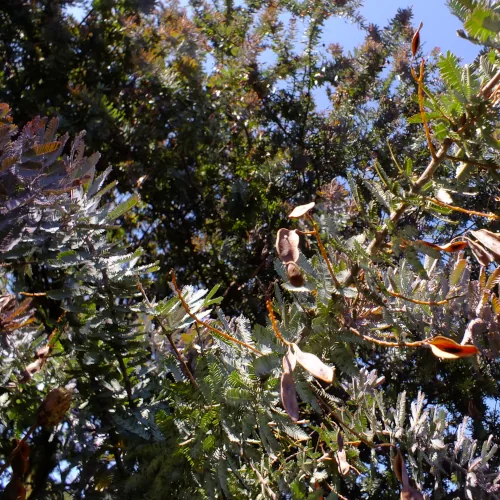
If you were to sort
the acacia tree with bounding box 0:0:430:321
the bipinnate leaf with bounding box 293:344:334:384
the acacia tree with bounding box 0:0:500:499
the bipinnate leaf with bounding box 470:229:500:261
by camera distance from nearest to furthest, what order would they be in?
the bipinnate leaf with bounding box 293:344:334:384 < the bipinnate leaf with bounding box 470:229:500:261 < the acacia tree with bounding box 0:0:500:499 < the acacia tree with bounding box 0:0:430:321

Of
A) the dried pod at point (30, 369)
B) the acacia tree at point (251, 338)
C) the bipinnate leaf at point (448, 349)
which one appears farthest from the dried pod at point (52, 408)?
the bipinnate leaf at point (448, 349)

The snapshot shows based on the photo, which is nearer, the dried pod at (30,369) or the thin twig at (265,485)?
the thin twig at (265,485)

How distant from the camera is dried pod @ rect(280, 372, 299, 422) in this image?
23.9 inches

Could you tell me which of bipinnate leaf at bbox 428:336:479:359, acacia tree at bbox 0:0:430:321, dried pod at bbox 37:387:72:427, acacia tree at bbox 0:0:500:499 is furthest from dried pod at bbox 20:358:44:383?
acacia tree at bbox 0:0:430:321

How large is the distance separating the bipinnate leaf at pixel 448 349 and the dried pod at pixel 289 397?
16 centimetres

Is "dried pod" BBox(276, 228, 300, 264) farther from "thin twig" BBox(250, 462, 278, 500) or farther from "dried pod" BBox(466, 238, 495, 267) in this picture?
"thin twig" BBox(250, 462, 278, 500)

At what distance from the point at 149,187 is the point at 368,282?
5.41 feet

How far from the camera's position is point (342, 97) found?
9.59 ft

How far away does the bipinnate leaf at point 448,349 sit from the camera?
0.59 metres

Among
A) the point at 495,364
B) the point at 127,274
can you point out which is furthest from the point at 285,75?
the point at 127,274

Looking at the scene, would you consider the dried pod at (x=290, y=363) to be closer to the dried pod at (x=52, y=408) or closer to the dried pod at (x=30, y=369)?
the dried pod at (x=52, y=408)

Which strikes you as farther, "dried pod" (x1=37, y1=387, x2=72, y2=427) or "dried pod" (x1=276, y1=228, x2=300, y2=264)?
"dried pod" (x1=37, y1=387, x2=72, y2=427)

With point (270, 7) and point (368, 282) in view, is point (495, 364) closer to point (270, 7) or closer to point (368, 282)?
point (368, 282)

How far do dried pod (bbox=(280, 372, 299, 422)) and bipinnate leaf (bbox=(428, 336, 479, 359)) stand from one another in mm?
162
